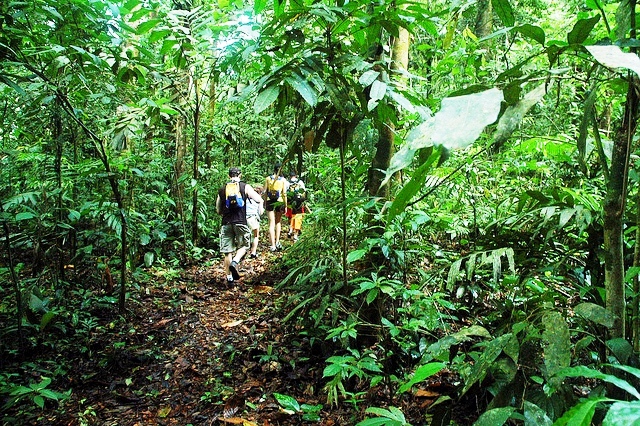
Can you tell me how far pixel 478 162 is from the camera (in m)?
3.82

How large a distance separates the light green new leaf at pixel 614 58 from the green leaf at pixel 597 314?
94 centimetres

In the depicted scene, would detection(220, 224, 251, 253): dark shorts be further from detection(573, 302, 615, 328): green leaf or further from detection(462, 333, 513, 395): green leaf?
detection(573, 302, 615, 328): green leaf

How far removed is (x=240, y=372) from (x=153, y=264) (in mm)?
3434

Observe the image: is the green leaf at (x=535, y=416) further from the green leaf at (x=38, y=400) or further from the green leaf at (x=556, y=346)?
the green leaf at (x=38, y=400)

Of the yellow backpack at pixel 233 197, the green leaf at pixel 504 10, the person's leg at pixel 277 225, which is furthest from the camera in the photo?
the person's leg at pixel 277 225

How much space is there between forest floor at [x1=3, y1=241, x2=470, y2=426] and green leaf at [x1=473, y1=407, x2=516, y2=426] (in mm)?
1450

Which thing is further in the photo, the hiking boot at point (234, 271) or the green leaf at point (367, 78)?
the hiking boot at point (234, 271)

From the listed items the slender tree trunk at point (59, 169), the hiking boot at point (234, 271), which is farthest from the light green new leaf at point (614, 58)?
the hiking boot at point (234, 271)

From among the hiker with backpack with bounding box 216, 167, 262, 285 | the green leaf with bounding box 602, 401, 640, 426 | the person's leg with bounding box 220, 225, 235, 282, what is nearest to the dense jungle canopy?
the green leaf with bounding box 602, 401, 640, 426

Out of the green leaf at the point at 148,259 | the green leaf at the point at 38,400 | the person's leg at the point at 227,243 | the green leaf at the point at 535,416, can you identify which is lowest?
the green leaf at the point at 38,400

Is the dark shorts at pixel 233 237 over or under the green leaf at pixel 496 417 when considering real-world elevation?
under

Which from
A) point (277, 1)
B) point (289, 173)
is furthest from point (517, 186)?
point (289, 173)

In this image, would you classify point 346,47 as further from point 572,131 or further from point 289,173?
point 289,173

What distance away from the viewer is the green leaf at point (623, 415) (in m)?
0.81
